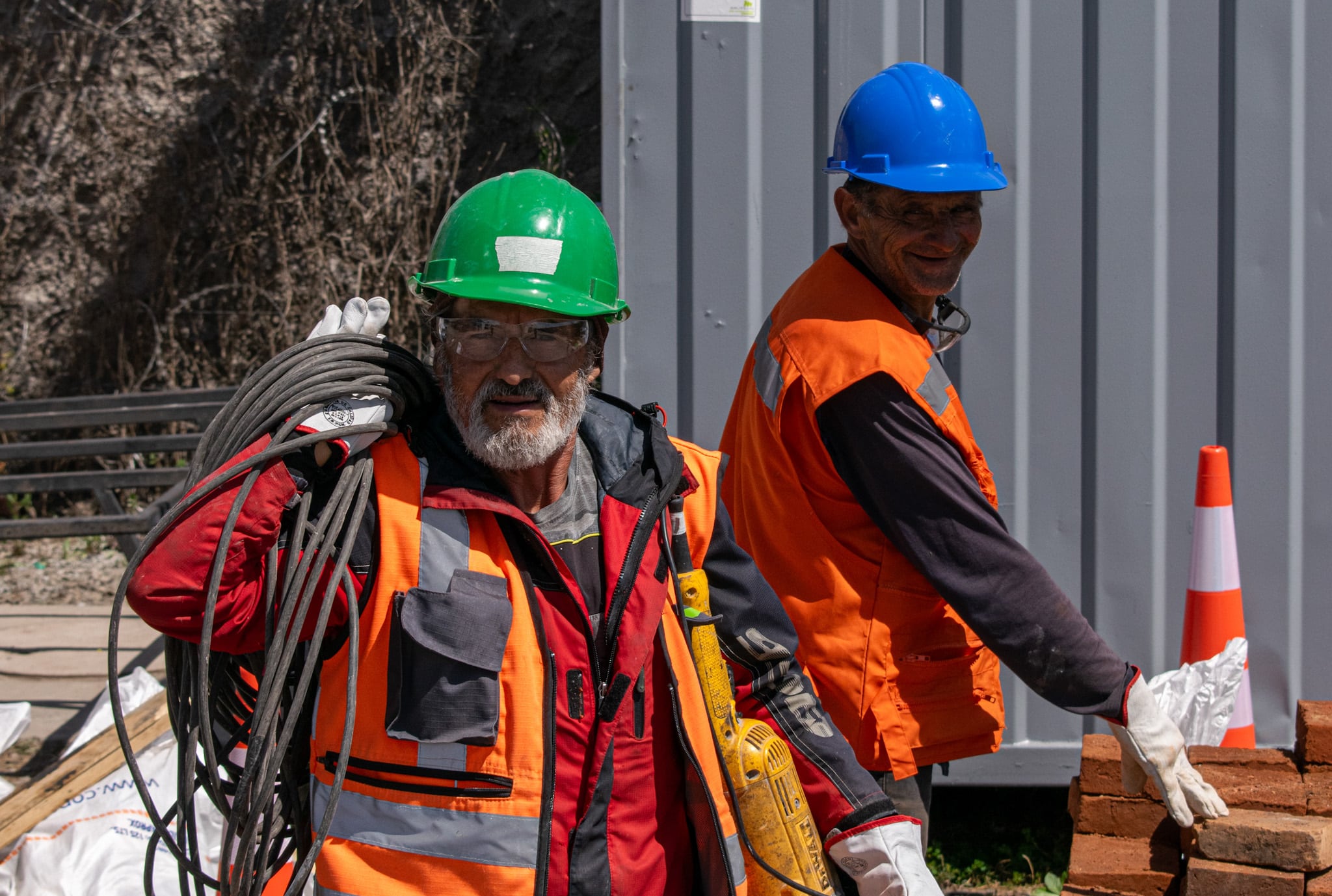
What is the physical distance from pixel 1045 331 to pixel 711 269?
1068mm

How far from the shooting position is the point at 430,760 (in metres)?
1.76

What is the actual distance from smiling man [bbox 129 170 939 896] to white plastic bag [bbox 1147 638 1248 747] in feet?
4.50

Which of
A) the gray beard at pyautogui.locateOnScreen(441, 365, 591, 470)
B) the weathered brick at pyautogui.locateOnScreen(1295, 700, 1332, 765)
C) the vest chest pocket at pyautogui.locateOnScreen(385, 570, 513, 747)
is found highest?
the gray beard at pyautogui.locateOnScreen(441, 365, 591, 470)

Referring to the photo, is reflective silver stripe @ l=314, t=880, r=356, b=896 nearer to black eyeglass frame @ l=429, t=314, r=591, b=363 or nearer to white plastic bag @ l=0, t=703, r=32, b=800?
black eyeglass frame @ l=429, t=314, r=591, b=363

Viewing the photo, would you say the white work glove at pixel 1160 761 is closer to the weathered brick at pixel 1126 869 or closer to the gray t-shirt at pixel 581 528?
the weathered brick at pixel 1126 869

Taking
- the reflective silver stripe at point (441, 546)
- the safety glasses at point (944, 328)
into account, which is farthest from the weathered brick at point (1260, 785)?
the reflective silver stripe at point (441, 546)

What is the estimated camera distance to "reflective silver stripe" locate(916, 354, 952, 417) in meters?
2.33

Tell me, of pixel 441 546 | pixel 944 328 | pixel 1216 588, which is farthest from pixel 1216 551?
pixel 441 546

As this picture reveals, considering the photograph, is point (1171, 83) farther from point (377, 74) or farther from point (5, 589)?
point (5, 589)

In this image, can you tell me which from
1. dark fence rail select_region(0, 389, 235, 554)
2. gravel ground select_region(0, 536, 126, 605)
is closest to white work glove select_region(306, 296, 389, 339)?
dark fence rail select_region(0, 389, 235, 554)

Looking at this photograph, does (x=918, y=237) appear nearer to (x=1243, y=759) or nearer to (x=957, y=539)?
(x=957, y=539)

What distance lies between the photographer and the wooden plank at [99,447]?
17.9 ft

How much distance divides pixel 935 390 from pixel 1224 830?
1.13 meters

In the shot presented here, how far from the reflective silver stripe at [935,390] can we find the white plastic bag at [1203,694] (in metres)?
1.22
